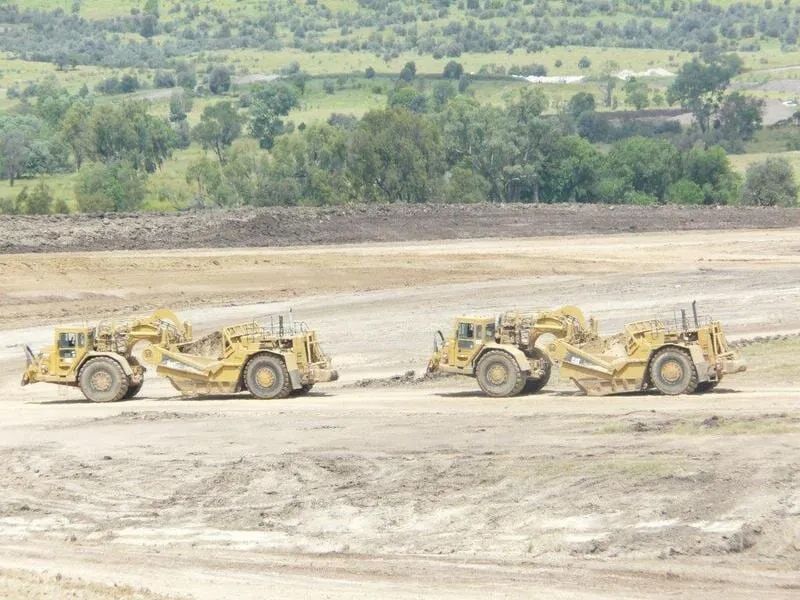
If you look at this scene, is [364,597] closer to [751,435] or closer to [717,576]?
[717,576]

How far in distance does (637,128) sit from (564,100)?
76.7ft

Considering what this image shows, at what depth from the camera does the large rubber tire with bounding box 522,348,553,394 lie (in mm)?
31677

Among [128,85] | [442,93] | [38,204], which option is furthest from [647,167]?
[128,85]

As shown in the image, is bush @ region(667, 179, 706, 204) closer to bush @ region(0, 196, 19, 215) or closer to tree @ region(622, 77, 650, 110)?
bush @ region(0, 196, 19, 215)

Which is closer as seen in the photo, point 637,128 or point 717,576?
point 717,576

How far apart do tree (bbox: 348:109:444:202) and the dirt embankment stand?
1052 centimetres

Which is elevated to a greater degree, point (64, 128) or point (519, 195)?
point (64, 128)

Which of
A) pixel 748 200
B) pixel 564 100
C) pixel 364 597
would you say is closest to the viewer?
pixel 364 597

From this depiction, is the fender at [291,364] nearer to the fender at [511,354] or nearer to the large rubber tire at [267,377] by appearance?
the large rubber tire at [267,377]

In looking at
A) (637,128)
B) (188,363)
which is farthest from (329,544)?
(637,128)

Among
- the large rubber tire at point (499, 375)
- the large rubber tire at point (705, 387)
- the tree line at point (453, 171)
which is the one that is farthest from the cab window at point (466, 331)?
the tree line at point (453, 171)

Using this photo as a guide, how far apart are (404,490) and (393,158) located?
53.3 meters

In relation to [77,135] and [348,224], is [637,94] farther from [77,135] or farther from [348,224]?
[348,224]

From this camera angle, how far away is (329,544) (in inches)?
856
